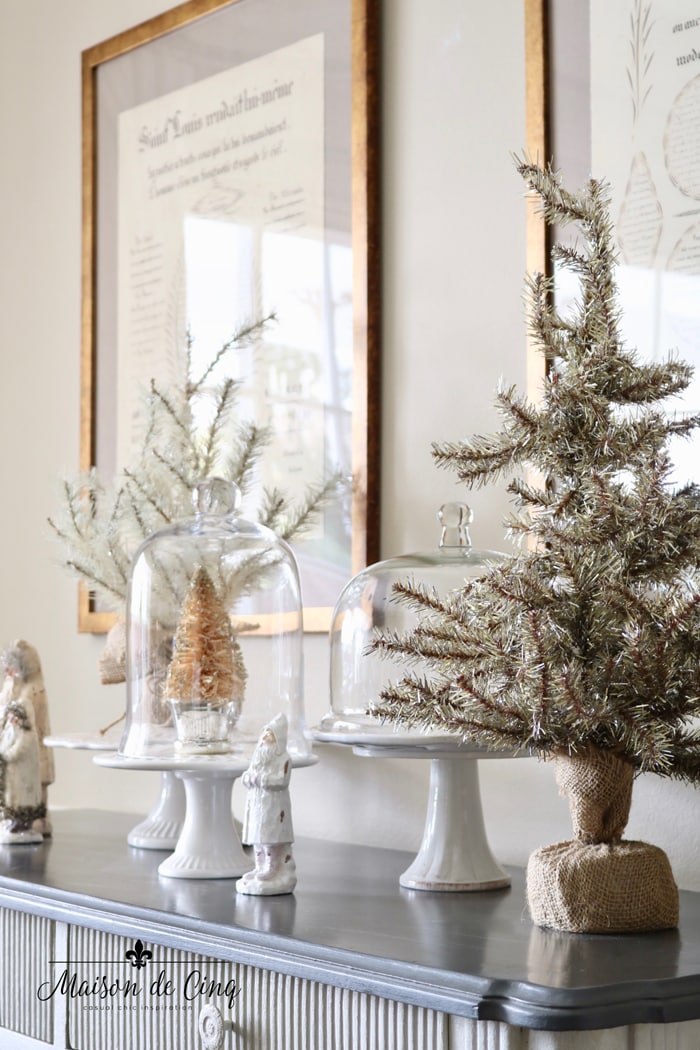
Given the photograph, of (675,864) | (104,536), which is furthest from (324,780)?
(675,864)

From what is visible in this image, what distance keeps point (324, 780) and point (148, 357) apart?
77 centimetres

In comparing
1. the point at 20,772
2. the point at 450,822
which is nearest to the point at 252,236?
the point at 20,772

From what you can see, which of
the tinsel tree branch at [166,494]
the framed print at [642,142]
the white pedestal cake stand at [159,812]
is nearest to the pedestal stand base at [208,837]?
the white pedestal cake stand at [159,812]

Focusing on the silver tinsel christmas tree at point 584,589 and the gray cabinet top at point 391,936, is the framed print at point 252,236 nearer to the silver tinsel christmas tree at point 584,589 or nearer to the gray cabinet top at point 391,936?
the gray cabinet top at point 391,936

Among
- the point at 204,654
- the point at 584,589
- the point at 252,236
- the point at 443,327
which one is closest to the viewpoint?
the point at 584,589

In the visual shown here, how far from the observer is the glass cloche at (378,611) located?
4.90 ft

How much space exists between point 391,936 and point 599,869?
183 mm

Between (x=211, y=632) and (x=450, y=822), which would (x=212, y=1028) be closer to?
(x=450, y=822)

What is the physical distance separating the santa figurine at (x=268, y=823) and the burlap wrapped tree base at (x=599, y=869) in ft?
0.93

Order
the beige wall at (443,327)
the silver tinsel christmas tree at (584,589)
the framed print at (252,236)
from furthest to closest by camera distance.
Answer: the framed print at (252,236)
the beige wall at (443,327)
the silver tinsel christmas tree at (584,589)

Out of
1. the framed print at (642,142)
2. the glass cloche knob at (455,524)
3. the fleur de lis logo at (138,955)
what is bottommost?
the fleur de lis logo at (138,955)

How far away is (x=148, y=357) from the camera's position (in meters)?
2.22

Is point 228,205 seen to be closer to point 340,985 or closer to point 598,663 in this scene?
point 598,663

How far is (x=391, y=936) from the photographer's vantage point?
3.72 feet
